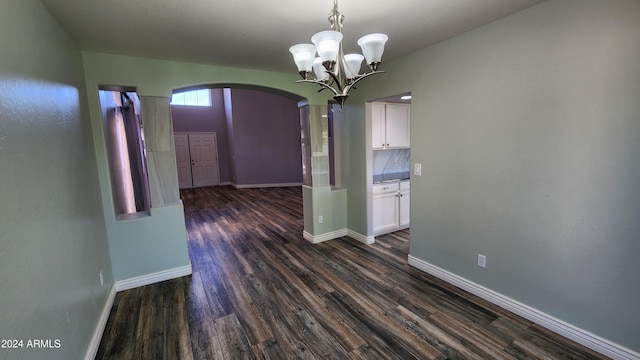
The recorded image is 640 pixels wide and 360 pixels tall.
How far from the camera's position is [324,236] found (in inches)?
163

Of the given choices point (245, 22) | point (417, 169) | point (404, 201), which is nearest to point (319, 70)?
point (245, 22)

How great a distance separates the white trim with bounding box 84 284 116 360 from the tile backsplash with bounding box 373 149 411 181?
3.72 metres

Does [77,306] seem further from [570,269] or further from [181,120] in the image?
[181,120]

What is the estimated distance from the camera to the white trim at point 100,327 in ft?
6.26

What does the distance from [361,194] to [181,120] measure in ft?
27.3


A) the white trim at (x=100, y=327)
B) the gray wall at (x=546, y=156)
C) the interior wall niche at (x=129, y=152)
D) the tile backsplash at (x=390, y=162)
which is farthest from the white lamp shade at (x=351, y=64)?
the interior wall niche at (x=129, y=152)

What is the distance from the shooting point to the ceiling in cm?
183

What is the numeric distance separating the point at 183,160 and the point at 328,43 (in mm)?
9611

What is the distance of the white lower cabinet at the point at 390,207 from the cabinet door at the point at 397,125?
66 centimetres

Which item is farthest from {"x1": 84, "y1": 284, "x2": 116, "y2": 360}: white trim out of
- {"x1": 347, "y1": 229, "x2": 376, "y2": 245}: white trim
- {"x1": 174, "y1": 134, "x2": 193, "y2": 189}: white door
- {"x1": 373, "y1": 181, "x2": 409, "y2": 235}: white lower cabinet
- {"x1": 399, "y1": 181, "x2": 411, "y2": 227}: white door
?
{"x1": 174, "y1": 134, "x2": 193, "y2": 189}: white door

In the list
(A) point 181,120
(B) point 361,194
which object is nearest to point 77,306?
(B) point 361,194

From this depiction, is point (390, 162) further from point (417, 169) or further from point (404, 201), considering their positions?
point (417, 169)

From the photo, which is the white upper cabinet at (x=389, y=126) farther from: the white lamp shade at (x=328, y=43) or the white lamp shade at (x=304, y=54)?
the white lamp shade at (x=328, y=43)

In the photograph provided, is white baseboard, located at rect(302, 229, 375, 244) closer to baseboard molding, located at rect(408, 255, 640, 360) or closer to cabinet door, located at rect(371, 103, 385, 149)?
baseboard molding, located at rect(408, 255, 640, 360)
